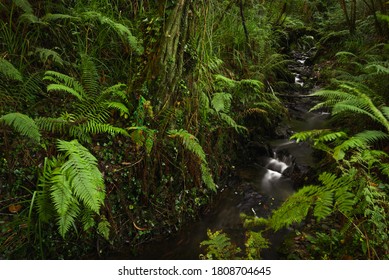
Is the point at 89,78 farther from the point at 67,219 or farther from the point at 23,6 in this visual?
the point at 67,219

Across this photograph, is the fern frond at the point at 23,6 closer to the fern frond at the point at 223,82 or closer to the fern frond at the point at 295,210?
the fern frond at the point at 223,82

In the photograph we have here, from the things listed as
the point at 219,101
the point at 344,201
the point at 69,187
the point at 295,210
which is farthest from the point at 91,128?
the point at 344,201

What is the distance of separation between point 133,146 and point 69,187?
99cm

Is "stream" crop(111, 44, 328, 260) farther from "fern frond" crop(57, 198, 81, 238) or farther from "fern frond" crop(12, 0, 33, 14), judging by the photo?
"fern frond" crop(12, 0, 33, 14)

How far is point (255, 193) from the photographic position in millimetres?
4441

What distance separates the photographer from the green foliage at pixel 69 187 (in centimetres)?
243

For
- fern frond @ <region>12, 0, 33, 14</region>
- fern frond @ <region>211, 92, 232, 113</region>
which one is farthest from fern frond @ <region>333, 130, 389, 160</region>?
fern frond @ <region>12, 0, 33, 14</region>

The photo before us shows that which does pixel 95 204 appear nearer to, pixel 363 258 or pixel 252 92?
pixel 363 258

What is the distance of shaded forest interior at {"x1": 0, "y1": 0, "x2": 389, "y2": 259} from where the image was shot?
260 cm

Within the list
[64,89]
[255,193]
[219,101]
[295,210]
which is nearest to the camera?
[295,210]

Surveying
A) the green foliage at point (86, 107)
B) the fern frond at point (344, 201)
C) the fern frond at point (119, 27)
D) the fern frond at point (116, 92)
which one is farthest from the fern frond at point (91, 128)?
the fern frond at point (344, 201)

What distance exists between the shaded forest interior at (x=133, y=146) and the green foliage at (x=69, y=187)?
0.01 meters

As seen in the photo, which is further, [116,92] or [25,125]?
[116,92]

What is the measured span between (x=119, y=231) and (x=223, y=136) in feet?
6.89
